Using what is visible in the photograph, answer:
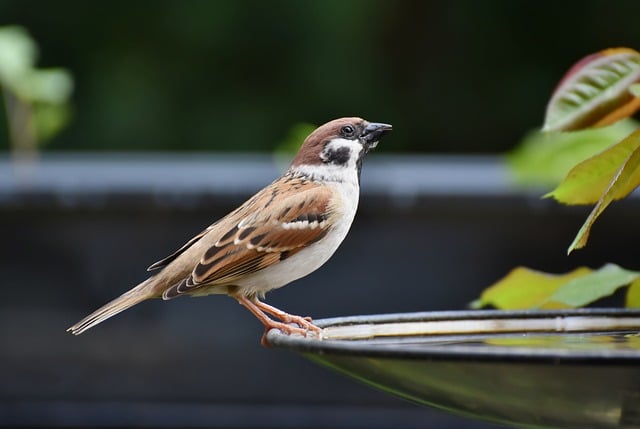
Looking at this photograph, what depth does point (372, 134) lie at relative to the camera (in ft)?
9.25

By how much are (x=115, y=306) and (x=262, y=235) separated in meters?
0.38

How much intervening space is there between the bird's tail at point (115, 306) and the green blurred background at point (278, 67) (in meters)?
4.33

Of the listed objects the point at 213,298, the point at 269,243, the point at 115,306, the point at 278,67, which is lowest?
the point at 115,306

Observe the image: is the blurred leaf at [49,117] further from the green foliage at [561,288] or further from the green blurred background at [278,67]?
the green blurred background at [278,67]

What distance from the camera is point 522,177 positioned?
119 inches

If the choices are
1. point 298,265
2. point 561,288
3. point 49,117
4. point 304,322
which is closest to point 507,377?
point 561,288

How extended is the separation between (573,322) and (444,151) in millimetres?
6352

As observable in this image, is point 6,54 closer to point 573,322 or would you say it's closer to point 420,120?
point 573,322

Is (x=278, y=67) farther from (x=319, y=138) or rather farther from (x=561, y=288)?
(x=561, y=288)

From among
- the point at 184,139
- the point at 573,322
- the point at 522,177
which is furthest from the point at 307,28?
the point at 573,322

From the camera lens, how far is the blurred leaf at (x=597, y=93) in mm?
1727

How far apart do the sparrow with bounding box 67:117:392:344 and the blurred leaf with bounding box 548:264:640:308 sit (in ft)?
2.95

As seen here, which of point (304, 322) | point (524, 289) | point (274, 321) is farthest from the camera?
point (274, 321)

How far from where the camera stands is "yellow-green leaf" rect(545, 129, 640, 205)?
1618 millimetres
